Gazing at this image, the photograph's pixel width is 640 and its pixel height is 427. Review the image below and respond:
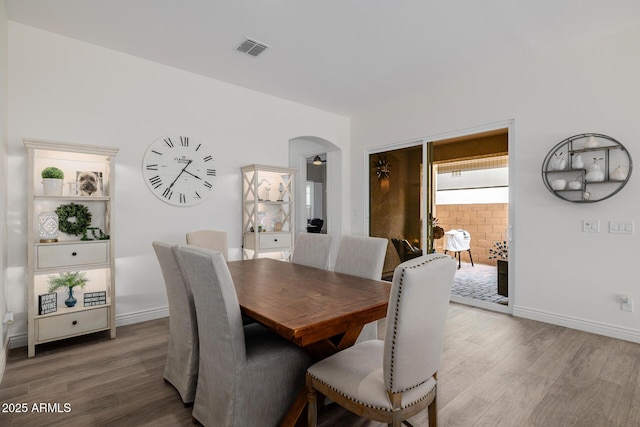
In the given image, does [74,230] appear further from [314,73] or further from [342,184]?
[342,184]

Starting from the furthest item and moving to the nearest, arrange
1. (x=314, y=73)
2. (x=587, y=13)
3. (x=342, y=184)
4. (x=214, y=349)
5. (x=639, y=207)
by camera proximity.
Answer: (x=342, y=184) → (x=314, y=73) → (x=639, y=207) → (x=587, y=13) → (x=214, y=349)

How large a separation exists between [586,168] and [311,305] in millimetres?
3084

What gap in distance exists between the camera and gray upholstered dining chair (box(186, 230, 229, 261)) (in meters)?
3.32

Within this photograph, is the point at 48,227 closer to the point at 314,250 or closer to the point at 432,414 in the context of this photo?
the point at 314,250

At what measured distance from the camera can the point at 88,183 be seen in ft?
9.76

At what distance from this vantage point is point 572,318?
10.6 ft

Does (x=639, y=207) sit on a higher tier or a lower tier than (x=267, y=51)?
lower

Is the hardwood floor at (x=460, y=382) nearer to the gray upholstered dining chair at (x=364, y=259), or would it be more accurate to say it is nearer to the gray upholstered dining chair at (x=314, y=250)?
the gray upholstered dining chair at (x=364, y=259)

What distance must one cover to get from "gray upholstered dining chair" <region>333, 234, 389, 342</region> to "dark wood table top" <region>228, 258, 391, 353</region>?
138 millimetres

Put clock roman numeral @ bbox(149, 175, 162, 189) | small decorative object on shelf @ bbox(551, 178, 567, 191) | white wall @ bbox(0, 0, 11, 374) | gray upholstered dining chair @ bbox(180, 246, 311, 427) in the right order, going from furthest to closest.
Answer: clock roman numeral @ bbox(149, 175, 162, 189) → small decorative object on shelf @ bbox(551, 178, 567, 191) → white wall @ bbox(0, 0, 11, 374) → gray upholstered dining chair @ bbox(180, 246, 311, 427)

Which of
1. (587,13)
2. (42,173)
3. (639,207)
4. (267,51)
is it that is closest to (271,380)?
(42,173)

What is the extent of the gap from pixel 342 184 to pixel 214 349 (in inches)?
160

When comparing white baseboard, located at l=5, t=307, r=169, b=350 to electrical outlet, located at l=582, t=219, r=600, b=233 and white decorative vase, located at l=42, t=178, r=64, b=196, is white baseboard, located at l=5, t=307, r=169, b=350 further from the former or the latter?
electrical outlet, located at l=582, t=219, r=600, b=233

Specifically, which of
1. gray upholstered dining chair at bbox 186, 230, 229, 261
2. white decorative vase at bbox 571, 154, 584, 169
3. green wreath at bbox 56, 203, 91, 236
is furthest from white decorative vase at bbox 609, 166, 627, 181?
green wreath at bbox 56, 203, 91, 236
